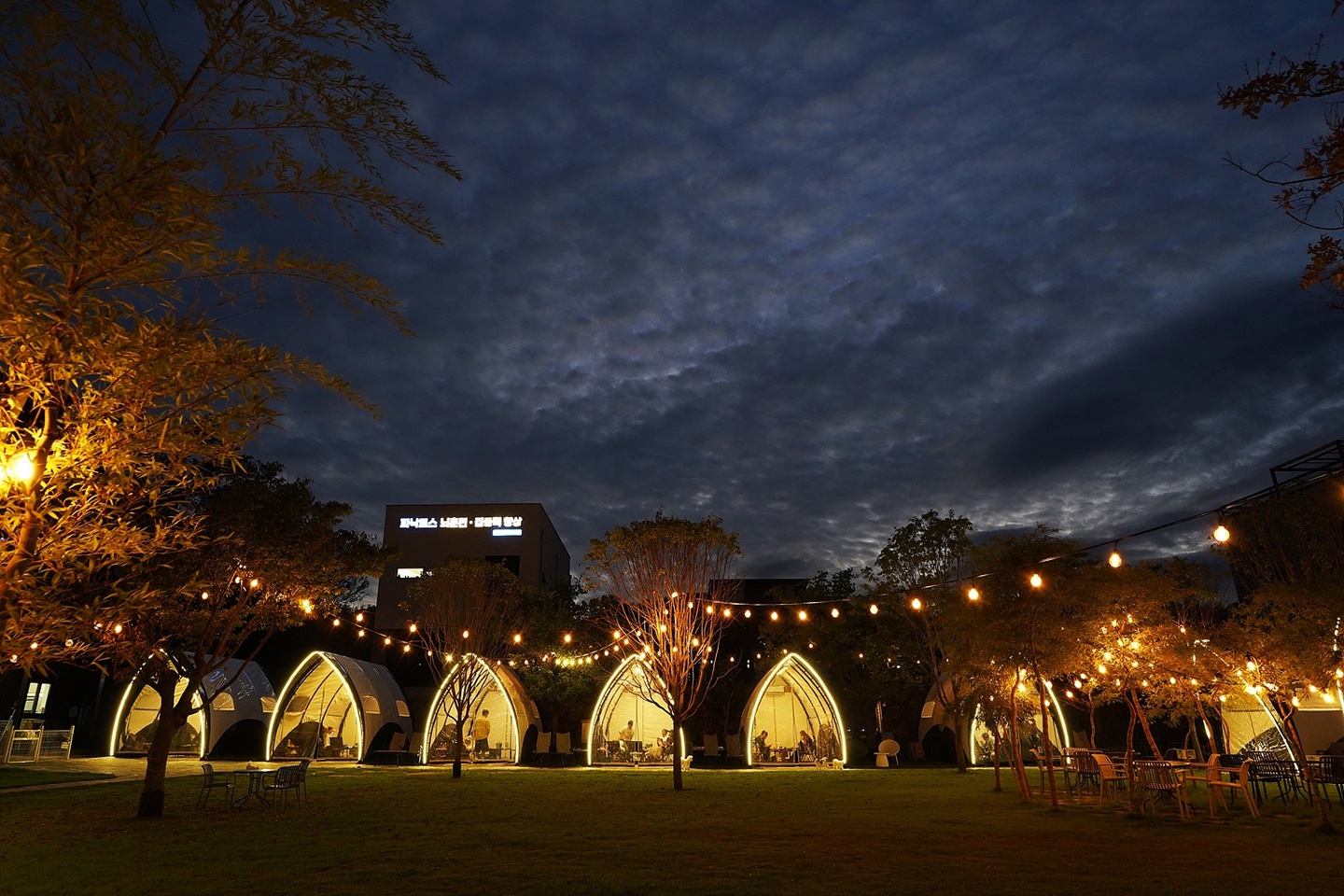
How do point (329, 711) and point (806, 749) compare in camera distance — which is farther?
point (329, 711)

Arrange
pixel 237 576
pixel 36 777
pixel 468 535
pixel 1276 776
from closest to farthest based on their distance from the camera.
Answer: pixel 237 576 → pixel 1276 776 → pixel 36 777 → pixel 468 535

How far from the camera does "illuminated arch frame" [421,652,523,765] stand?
23875 mm

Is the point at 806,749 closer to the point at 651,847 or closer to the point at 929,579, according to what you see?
the point at 929,579

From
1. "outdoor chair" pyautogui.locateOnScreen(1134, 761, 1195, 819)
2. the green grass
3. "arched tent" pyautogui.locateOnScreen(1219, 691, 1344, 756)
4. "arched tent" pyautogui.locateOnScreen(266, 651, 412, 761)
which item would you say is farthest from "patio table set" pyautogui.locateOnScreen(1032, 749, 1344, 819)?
"arched tent" pyautogui.locateOnScreen(266, 651, 412, 761)

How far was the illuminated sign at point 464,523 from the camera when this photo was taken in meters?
49.6

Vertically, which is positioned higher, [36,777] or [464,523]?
[464,523]

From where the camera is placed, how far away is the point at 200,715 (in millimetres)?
29031

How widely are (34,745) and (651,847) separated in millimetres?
24291

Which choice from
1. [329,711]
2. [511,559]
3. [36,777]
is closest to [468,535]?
[511,559]

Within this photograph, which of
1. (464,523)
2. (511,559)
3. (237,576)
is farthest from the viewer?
(464,523)

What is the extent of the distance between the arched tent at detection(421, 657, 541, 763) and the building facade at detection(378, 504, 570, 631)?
1675 cm

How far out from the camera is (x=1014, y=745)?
14633mm

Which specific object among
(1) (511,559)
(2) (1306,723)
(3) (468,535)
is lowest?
(2) (1306,723)

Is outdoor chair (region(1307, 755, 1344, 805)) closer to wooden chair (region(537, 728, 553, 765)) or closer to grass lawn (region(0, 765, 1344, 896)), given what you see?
grass lawn (region(0, 765, 1344, 896))
